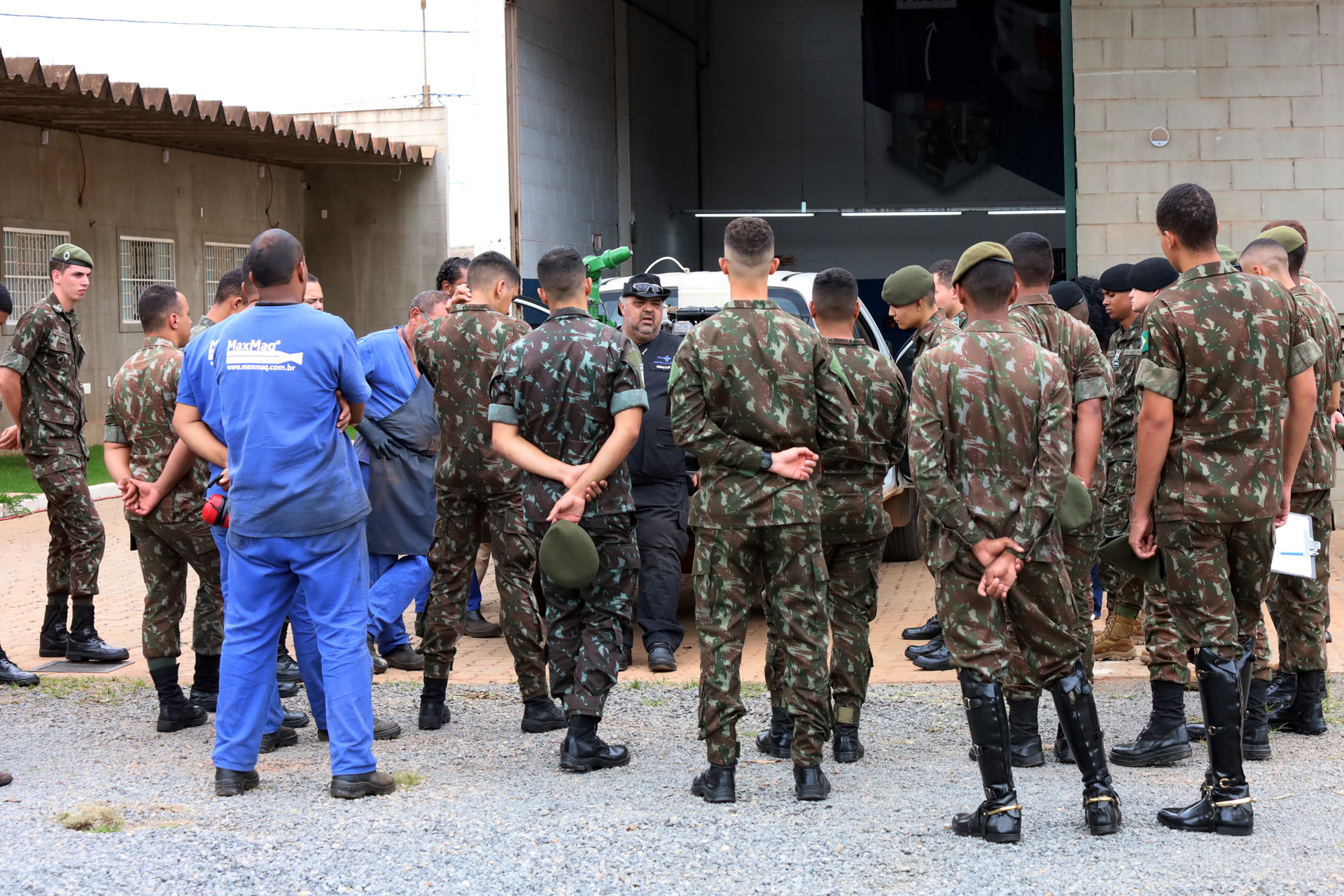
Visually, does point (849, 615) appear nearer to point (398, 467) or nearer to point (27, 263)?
point (398, 467)

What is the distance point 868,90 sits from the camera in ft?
81.4

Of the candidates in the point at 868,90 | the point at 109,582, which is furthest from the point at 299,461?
the point at 868,90

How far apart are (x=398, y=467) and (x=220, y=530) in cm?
126

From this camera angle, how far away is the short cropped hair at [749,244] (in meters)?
4.36

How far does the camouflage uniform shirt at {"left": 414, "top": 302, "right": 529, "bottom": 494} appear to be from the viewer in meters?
5.39

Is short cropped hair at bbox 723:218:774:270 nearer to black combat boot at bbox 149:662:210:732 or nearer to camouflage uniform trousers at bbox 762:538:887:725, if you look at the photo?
camouflage uniform trousers at bbox 762:538:887:725

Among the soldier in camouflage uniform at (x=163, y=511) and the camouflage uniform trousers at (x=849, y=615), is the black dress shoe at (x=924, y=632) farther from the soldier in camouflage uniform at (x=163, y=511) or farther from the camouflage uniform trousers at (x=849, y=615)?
the soldier in camouflage uniform at (x=163, y=511)

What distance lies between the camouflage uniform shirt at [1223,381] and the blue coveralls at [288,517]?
9.10 feet

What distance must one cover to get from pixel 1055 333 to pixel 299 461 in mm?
2820

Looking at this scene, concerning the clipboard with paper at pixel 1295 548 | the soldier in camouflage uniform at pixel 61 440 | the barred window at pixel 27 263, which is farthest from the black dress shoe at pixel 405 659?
the barred window at pixel 27 263

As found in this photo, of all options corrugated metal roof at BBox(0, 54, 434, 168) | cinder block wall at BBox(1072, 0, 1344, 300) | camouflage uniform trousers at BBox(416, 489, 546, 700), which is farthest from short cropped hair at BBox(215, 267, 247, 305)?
corrugated metal roof at BBox(0, 54, 434, 168)

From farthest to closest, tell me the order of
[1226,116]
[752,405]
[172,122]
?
[172,122] → [1226,116] → [752,405]

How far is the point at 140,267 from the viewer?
18641mm

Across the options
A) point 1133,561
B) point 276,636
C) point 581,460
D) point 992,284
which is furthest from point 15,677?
point 1133,561
